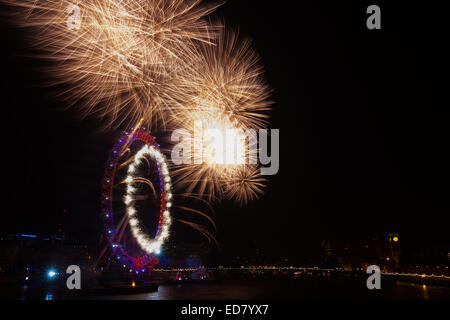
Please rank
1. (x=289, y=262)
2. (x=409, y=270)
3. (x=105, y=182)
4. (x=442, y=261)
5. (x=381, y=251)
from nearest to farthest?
(x=105, y=182)
(x=409, y=270)
(x=442, y=261)
(x=381, y=251)
(x=289, y=262)

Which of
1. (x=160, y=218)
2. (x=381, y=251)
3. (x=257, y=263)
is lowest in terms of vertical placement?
(x=257, y=263)

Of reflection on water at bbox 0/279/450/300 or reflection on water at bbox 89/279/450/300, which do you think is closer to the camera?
reflection on water at bbox 0/279/450/300

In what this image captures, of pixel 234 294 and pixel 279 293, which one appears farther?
pixel 279 293

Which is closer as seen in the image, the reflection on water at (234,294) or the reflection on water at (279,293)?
the reflection on water at (234,294)

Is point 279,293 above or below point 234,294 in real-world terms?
below
